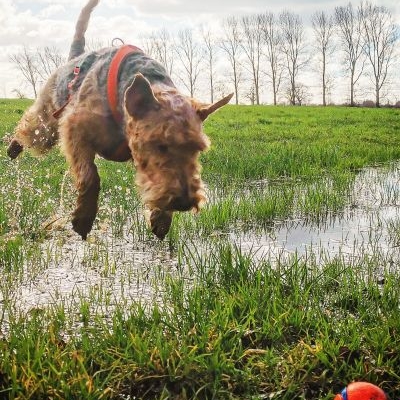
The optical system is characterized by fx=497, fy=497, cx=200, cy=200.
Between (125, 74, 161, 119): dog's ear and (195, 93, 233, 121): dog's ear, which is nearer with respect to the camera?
(125, 74, 161, 119): dog's ear

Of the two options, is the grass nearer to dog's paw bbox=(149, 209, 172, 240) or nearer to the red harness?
dog's paw bbox=(149, 209, 172, 240)

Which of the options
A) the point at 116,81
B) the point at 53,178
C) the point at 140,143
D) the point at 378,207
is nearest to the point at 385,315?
the point at 140,143

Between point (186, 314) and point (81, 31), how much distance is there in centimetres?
385

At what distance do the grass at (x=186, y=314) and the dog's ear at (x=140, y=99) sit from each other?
3.72 ft

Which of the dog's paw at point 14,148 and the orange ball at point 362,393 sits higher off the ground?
the dog's paw at point 14,148

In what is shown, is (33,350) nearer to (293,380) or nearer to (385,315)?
(293,380)

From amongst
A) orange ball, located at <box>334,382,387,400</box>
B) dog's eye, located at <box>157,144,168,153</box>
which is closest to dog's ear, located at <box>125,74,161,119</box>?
dog's eye, located at <box>157,144,168,153</box>

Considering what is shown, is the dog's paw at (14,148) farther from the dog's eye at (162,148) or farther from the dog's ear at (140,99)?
the dog's eye at (162,148)

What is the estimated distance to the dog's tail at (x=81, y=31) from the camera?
A: 5355 mm

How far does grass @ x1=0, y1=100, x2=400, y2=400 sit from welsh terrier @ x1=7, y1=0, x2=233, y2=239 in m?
0.51

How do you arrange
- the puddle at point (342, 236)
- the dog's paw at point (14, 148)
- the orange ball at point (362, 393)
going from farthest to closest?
the dog's paw at point (14, 148) → the puddle at point (342, 236) → the orange ball at point (362, 393)

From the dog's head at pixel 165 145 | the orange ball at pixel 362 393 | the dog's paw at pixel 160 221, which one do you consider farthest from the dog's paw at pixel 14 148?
the orange ball at pixel 362 393

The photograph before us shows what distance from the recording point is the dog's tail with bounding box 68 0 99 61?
536 cm

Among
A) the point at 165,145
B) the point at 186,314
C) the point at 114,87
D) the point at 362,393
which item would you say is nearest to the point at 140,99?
the point at 165,145
